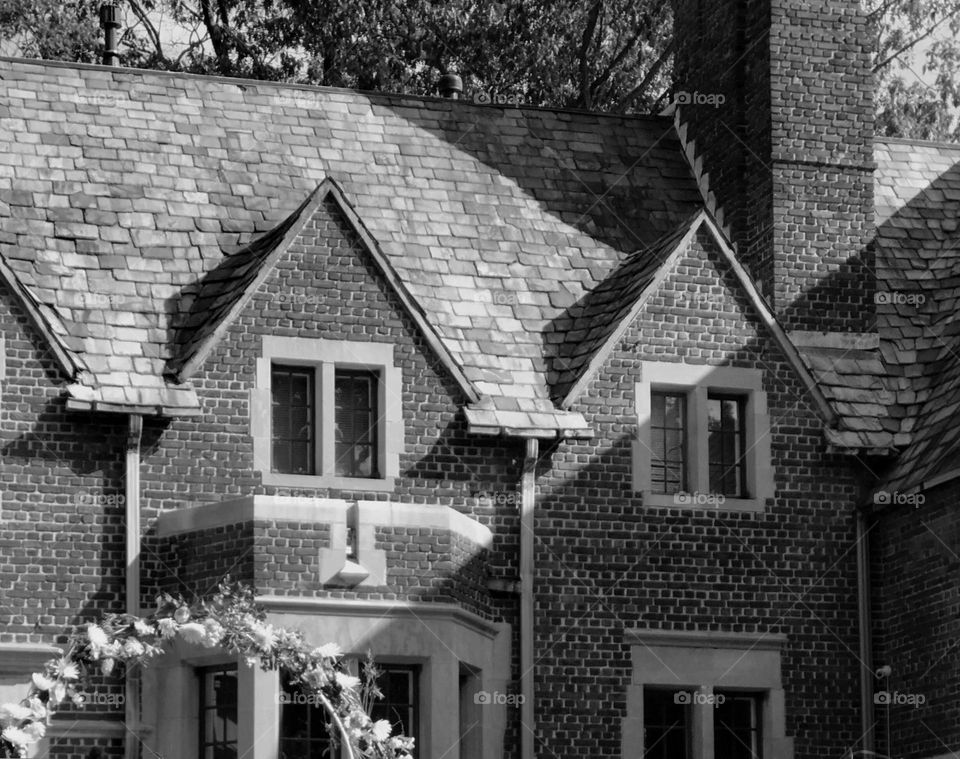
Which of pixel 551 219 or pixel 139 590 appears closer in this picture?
pixel 139 590

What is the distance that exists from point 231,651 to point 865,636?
24.1 ft

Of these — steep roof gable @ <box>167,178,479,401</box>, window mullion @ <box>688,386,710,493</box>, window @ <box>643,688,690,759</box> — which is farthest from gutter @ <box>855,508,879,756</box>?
steep roof gable @ <box>167,178,479,401</box>

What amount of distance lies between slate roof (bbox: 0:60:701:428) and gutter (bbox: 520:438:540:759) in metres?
0.58

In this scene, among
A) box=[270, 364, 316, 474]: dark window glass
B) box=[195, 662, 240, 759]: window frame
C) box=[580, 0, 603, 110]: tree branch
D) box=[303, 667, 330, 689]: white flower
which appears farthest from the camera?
box=[580, 0, 603, 110]: tree branch

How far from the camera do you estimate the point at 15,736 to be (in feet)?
72.1

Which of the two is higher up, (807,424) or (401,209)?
(401,209)

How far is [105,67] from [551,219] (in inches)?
214

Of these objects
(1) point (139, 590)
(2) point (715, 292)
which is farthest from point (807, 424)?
(1) point (139, 590)

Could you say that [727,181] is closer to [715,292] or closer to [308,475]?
[715,292]

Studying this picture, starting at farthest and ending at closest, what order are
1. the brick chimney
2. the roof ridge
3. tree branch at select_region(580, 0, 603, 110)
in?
1. tree branch at select_region(580, 0, 603, 110)
2. the roof ridge
3. the brick chimney

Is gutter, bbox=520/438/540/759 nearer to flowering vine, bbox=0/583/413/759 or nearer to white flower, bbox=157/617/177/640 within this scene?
flowering vine, bbox=0/583/413/759

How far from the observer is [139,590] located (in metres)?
24.3

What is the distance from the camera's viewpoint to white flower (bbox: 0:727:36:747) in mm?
21969

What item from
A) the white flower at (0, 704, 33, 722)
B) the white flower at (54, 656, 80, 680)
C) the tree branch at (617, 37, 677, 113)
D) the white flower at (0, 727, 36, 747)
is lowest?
the white flower at (0, 727, 36, 747)
